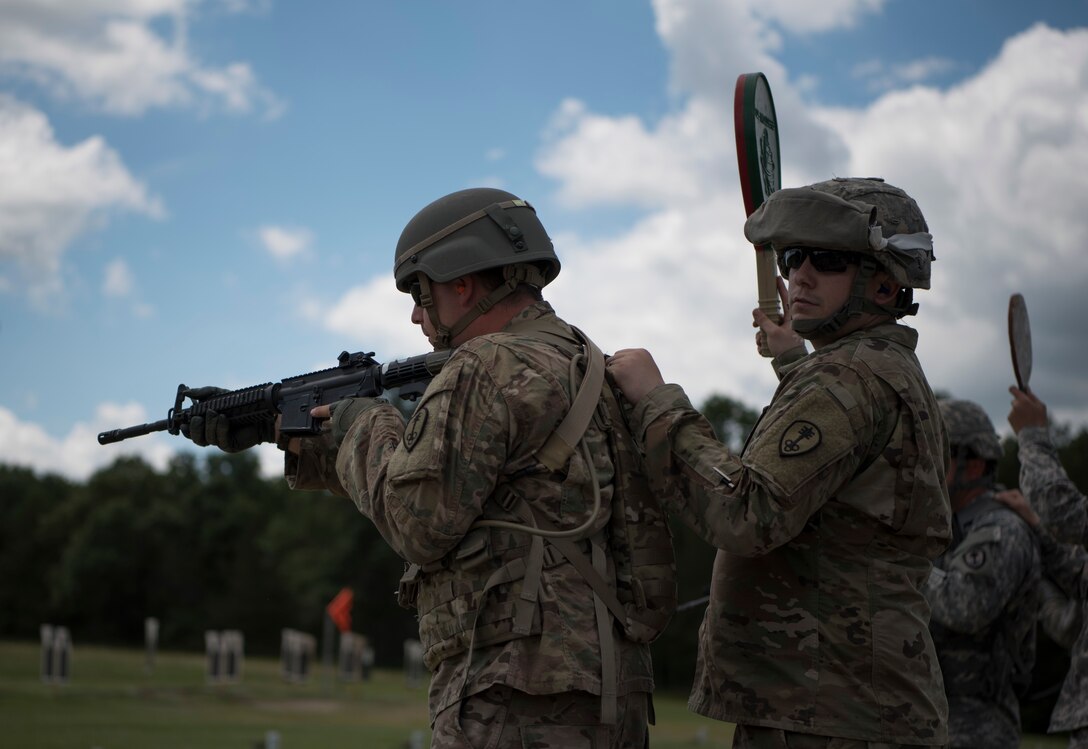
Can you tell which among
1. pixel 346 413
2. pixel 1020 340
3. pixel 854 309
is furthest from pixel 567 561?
pixel 1020 340

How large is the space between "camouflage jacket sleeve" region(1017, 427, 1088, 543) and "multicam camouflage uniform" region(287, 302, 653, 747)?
3.91 m

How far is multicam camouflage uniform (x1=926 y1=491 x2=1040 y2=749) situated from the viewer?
7180 millimetres

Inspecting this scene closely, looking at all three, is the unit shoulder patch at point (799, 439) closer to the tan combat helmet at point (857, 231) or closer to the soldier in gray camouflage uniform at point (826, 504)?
the soldier in gray camouflage uniform at point (826, 504)

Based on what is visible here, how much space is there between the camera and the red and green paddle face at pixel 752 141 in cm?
589

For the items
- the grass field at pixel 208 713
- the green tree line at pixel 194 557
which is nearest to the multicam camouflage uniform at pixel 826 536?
the grass field at pixel 208 713

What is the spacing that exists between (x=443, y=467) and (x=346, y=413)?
3.01ft

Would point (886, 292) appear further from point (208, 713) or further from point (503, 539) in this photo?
point (208, 713)

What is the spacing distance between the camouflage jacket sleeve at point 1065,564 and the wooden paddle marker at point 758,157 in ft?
10.1

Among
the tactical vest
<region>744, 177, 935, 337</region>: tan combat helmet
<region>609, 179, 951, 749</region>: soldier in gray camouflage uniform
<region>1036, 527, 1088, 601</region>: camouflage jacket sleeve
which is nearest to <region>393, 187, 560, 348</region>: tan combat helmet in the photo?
the tactical vest

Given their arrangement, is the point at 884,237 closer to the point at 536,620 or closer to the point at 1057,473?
the point at 536,620

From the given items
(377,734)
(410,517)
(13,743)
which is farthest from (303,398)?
(377,734)

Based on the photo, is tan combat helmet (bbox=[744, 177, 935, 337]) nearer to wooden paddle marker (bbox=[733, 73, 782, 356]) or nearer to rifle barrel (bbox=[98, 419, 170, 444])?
wooden paddle marker (bbox=[733, 73, 782, 356])

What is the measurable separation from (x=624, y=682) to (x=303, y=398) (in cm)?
216

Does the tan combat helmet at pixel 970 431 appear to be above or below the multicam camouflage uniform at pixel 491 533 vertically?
above
